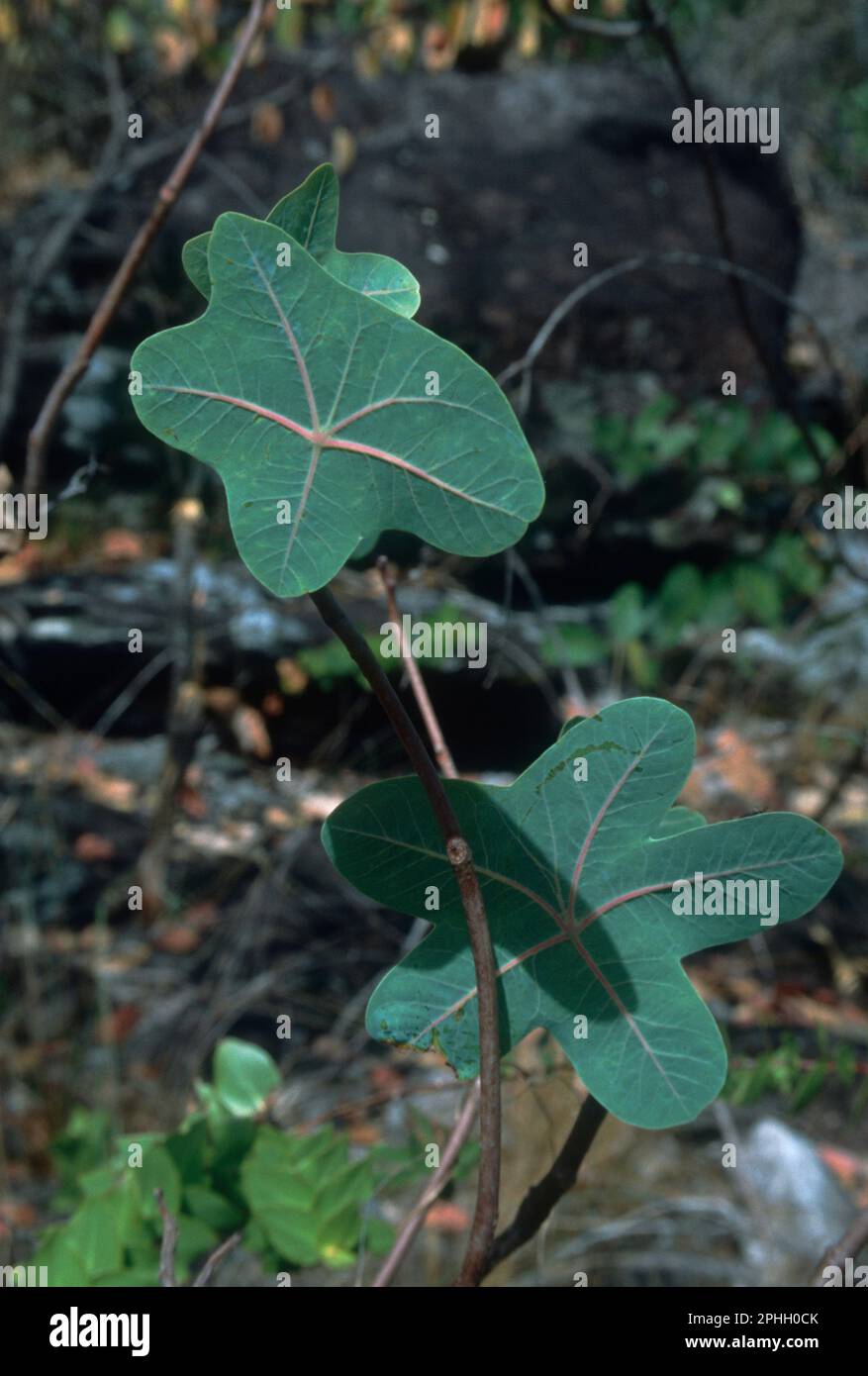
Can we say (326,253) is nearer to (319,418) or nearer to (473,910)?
(319,418)

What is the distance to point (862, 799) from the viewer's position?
2.24 metres

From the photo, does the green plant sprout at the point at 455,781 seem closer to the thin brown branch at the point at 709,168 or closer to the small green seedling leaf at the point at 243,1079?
the small green seedling leaf at the point at 243,1079

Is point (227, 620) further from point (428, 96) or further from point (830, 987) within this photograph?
point (428, 96)

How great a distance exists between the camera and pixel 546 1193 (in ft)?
1.20

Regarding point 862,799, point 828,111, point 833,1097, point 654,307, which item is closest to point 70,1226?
point 833,1097

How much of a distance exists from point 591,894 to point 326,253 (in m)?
0.18

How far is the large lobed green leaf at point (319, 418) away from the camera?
244mm

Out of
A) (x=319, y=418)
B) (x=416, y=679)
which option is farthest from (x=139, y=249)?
(x=319, y=418)

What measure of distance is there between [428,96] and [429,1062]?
7.75 ft

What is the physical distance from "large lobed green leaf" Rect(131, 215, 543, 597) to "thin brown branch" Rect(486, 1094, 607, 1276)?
20cm

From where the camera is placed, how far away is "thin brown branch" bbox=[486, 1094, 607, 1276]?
35 centimetres

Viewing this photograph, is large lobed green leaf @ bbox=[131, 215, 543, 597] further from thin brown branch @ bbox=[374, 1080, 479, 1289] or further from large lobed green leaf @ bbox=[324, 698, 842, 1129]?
thin brown branch @ bbox=[374, 1080, 479, 1289]

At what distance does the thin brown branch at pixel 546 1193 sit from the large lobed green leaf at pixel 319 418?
0.66 feet

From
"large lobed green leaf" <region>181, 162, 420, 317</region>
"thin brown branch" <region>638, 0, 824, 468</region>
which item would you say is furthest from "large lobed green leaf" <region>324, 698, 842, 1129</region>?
"thin brown branch" <region>638, 0, 824, 468</region>
